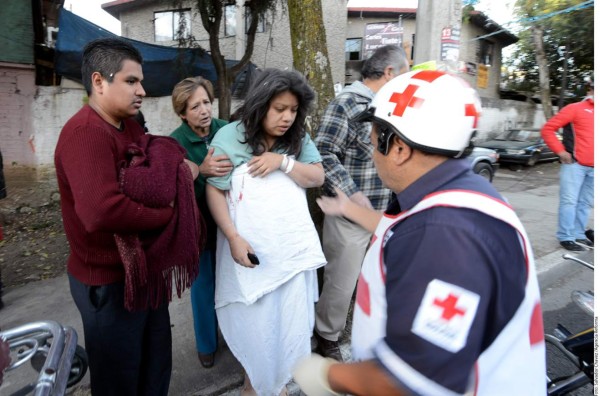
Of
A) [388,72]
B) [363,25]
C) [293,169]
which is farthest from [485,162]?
[363,25]

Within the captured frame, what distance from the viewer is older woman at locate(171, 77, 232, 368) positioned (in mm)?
2385

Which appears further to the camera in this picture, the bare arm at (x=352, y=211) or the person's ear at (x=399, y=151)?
the bare arm at (x=352, y=211)

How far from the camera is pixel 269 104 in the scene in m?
1.99

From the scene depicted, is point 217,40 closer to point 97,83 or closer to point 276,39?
point 276,39

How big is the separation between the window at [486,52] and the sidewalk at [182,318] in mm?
14887

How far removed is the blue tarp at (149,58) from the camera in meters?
6.52

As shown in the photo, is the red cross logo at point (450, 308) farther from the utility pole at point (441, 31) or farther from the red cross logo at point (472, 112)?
the utility pole at point (441, 31)

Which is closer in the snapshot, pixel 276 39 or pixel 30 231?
pixel 30 231

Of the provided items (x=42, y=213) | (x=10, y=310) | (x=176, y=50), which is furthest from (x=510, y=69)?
(x=10, y=310)

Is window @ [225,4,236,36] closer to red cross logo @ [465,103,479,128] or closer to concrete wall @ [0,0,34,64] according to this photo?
concrete wall @ [0,0,34,64]

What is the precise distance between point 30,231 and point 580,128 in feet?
23.6

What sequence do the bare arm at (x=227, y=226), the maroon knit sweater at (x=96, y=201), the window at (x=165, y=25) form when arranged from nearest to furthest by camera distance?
the maroon knit sweater at (x=96, y=201), the bare arm at (x=227, y=226), the window at (x=165, y=25)

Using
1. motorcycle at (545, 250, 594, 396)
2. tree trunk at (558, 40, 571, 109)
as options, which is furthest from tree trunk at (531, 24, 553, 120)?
motorcycle at (545, 250, 594, 396)

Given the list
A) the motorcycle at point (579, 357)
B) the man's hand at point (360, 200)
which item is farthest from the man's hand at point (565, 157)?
the man's hand at point (360, 200)
